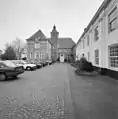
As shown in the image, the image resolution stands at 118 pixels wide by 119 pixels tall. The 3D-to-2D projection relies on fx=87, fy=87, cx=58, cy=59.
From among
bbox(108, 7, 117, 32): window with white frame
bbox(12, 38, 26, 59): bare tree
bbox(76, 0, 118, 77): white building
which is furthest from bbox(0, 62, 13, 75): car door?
bbox(12, 38, 26, 59): bare tree

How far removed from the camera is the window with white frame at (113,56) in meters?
7.22

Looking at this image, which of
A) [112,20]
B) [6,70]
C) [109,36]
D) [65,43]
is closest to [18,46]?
[65,43]

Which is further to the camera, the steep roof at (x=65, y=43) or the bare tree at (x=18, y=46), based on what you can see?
the steep roof at (x=65, y=43)

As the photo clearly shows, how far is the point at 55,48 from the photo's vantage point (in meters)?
46.1

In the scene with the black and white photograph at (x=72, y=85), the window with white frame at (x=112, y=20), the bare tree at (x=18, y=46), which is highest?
the bare tree at (x=18, y=46)

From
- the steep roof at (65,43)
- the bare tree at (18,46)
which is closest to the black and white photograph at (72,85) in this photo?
the bare tree at (18,46)

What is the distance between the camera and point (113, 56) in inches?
298

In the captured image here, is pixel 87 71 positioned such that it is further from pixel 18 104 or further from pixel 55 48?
pixel 55 48

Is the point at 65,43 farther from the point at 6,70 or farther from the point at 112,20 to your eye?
the point at 6,70

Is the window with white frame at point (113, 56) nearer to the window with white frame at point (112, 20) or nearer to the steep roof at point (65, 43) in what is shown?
the window with white frame at point (112, 20)

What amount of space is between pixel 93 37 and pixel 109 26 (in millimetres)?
3938

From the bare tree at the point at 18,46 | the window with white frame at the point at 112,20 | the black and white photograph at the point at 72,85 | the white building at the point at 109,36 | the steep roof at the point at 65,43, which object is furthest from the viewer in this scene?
the steep roof at the point at 65,43

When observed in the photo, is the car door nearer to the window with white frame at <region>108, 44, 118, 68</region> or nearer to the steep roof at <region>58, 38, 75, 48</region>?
the window with white frame at <region>108, 44, 118, 68</region>

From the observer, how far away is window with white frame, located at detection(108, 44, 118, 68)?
7221 millimetres
